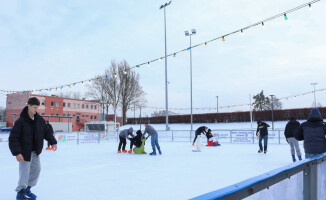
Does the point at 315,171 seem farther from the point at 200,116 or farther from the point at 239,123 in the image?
the point at 200,116

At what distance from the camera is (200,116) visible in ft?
142

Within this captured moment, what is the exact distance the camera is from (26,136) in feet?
13.8

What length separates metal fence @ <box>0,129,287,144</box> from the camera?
1952 centimetres

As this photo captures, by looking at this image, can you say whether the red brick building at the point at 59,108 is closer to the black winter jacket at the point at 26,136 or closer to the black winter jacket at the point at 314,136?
the black winter jacket at the point at 26,136

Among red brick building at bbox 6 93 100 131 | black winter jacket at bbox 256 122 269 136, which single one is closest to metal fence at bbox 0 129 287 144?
black winter jacket at bbox 256 122 269 136

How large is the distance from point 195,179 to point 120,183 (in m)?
1.77

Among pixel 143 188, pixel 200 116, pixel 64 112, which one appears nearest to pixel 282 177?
pixel 143 188

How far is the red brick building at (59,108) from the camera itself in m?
46.3

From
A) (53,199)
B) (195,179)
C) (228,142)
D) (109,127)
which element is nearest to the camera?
(53,199)

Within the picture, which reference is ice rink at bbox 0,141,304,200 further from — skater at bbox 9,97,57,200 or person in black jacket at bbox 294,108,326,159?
person in black jacket at bbox 294,108,326,159

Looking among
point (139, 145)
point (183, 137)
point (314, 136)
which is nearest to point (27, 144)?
point (314, 136)

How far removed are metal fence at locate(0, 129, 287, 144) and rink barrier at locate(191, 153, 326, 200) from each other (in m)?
17.7

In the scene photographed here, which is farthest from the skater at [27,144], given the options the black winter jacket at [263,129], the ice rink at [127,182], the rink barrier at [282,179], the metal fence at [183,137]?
the metal fence at [183,137]

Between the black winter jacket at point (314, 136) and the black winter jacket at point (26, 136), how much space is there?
15.5 ft
